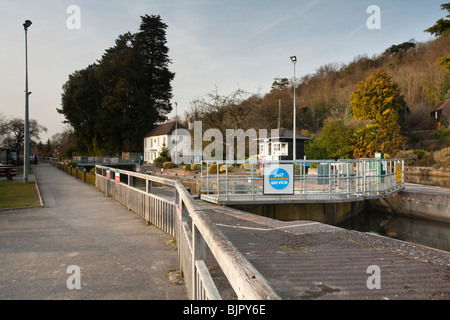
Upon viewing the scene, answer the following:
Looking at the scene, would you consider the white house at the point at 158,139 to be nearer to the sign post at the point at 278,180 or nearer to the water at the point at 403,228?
the water at the point at 403,228

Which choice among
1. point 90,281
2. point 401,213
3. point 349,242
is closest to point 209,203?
point 349,242

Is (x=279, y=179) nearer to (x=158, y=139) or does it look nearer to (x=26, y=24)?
(x=26, y=24)

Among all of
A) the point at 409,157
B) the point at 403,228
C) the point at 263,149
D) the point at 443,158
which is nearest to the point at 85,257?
the point at 403,228

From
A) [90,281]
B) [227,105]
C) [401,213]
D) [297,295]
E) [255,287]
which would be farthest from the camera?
[227,105]

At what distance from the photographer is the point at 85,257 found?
5301 millimetres

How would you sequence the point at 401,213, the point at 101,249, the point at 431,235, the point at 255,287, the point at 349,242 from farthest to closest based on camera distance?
the point at 401,213, the point at 431,235, the point at 349,242, the point at 101,249, the point at 255,287

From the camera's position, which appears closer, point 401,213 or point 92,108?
point 401,213

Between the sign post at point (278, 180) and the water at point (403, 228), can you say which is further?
the water at point (403, 228)

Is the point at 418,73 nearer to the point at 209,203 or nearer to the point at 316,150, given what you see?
the point at 316,150

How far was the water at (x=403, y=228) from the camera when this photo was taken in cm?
1226

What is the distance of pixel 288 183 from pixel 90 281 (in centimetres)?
873

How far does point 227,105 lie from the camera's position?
106ft

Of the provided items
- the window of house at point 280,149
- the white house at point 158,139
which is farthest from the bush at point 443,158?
the white house at point 158,139

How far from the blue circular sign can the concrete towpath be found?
5.39 meters
